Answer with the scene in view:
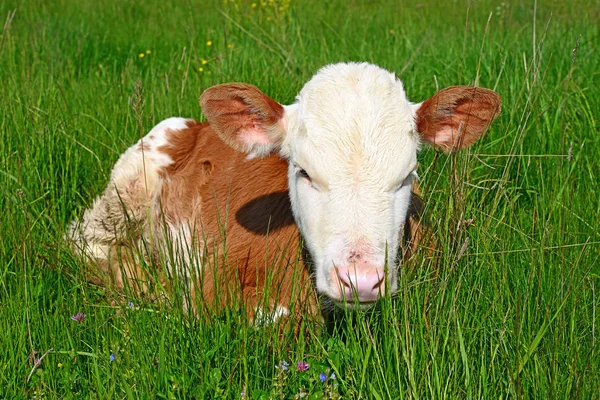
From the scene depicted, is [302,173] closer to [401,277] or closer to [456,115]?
[401,277]

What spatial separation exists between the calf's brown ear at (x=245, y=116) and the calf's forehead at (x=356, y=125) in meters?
0.15

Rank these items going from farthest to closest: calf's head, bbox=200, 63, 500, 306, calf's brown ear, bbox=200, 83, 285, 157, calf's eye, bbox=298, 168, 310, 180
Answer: calf's brown ear, bbox=200, 83, 285, 157 → calf's eye, bbox=298, 168, 310, 180 → calf's head, bbox=200, 63, 500, 306

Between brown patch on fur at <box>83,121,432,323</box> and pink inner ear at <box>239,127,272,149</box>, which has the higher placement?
pink inner ear at <box>239,127,272,149</box>

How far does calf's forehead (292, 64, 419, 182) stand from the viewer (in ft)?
10.8

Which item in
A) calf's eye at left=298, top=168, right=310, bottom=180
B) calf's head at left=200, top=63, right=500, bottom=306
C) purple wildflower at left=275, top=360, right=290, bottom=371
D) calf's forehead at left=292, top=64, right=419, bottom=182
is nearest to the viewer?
purple wildflower at left=275, top=360, right=290, bottom=371

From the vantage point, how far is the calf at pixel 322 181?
10.3 ft

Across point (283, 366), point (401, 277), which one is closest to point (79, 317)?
point (283, 366)

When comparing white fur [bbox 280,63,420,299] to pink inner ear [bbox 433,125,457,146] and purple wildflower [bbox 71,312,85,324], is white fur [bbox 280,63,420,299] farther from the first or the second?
purple wildflower [bbox 71,312,85,324]

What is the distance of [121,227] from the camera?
16.8 ft

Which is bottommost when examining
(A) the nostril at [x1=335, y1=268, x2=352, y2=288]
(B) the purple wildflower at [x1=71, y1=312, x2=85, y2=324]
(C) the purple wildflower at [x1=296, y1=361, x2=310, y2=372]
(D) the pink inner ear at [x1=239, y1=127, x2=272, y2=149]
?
(B) the purple wildflower at [x1=71, y1=312, x2=85, y2=324]

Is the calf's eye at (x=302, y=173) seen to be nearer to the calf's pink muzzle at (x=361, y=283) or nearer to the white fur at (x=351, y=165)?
the white fur at (x=351, y=165)

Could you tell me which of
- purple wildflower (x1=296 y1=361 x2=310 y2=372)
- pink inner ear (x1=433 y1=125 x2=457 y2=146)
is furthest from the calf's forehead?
purple wildflower (x1=296 y1=361 x2=310 y2=372)

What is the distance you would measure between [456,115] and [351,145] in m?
0.66

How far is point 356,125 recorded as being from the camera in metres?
3.37
